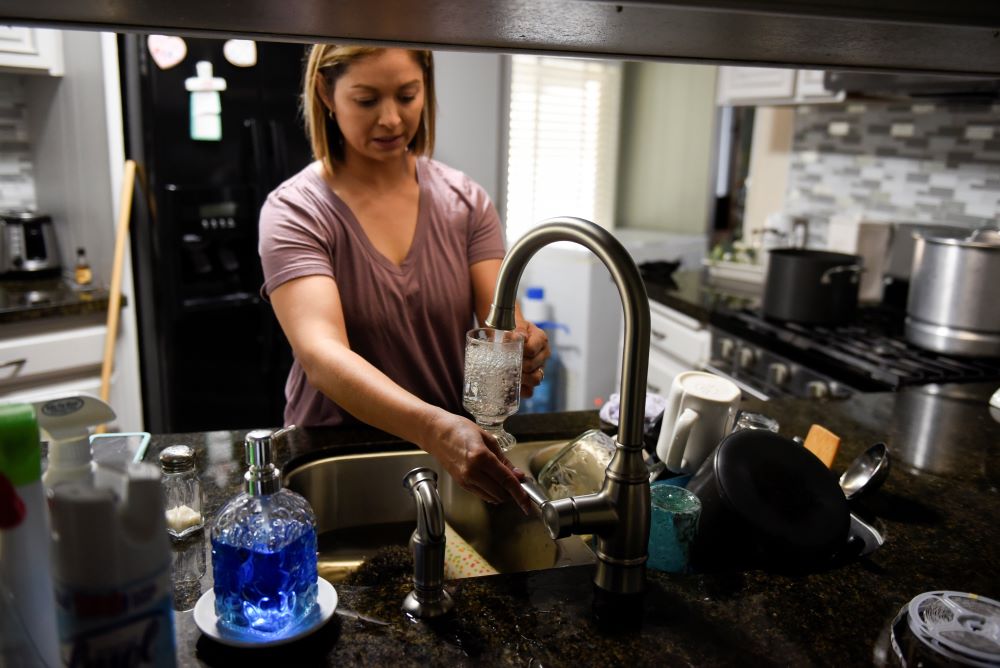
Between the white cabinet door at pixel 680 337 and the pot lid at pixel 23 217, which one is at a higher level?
the pot lid at pixel 23 217

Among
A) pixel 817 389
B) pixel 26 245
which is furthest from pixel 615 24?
pixel 26 245

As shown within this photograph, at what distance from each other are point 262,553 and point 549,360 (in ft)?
9.93

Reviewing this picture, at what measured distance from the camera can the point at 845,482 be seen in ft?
4.20

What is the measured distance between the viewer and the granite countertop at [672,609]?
860 millimetres

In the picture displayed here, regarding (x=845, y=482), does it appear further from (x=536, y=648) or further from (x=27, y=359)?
(x=27, y=359)

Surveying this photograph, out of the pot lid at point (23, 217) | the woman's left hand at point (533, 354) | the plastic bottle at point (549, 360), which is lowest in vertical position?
the plastic bottle at point (549, 360)

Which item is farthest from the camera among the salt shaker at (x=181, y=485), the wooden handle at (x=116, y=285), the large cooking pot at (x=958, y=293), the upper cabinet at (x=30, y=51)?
the wooden handle at (x=116, y=285)

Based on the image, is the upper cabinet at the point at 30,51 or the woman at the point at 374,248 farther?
the upper cabinet at the point at 30,51

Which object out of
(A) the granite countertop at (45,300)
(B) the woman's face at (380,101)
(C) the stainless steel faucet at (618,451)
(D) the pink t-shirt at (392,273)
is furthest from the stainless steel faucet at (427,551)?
(A) the granite countertop at (45,300)

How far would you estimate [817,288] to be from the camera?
2.64 meters

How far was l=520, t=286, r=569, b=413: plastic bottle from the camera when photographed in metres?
3.68

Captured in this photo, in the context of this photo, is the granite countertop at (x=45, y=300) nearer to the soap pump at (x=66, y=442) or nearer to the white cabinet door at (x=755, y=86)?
the soap pump at (x=66, y=442)

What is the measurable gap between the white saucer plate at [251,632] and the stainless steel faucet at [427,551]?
91mm

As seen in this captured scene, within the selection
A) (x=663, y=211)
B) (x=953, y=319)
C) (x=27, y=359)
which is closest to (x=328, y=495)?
(x=27, y=359)
